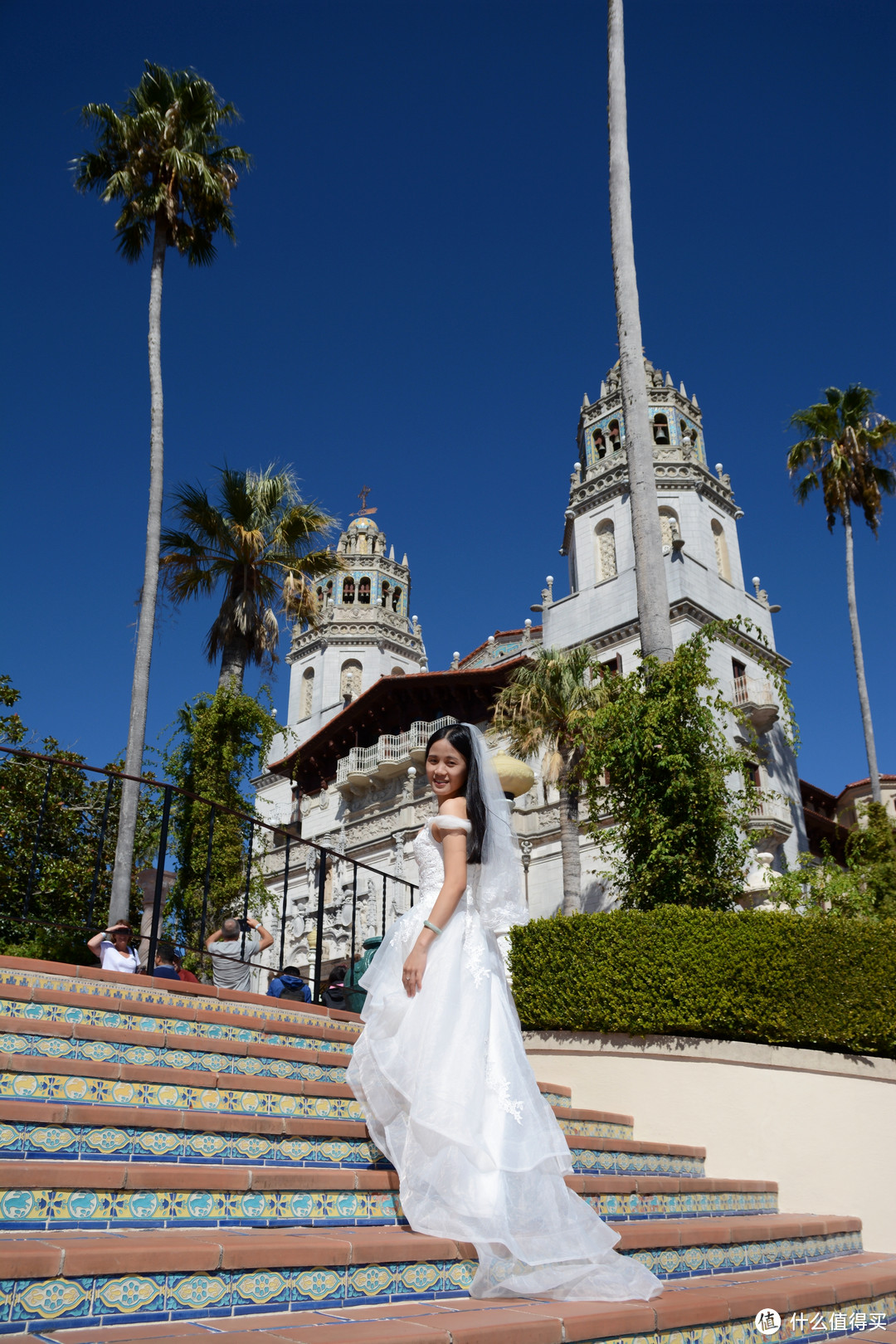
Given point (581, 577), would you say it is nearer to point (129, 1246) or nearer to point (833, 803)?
point (833, 803)

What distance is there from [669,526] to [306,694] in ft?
74.9

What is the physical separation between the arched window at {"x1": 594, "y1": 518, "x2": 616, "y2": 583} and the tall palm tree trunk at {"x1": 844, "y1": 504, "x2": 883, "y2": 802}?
7.81 m

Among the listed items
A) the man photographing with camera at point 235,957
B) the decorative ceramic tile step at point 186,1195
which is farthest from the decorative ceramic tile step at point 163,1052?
the man photographing with camera at point 235,957

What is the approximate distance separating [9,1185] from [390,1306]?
1.35 meters

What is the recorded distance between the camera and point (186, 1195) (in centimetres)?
318

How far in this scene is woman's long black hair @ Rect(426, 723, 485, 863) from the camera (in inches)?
167

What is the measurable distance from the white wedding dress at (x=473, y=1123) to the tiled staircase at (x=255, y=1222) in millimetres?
143

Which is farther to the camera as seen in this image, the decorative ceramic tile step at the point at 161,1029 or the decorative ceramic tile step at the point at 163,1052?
the decorative ceramic tile step at the point at 161,1029

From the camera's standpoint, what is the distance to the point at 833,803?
38.3m

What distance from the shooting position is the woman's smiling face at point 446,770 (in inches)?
168

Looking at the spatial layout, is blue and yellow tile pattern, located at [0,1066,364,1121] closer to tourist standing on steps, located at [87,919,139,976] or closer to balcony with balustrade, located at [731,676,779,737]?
tourist standing on steps, located at [87,919,139,976]

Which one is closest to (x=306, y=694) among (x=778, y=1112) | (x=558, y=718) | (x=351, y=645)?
(x=351, y=645)

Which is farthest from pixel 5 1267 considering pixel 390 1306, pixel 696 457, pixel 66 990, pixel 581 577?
pixel 696 457

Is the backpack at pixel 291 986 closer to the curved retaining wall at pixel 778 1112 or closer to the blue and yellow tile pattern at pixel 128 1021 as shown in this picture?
the curved retaining wall at pixel 778 1112
